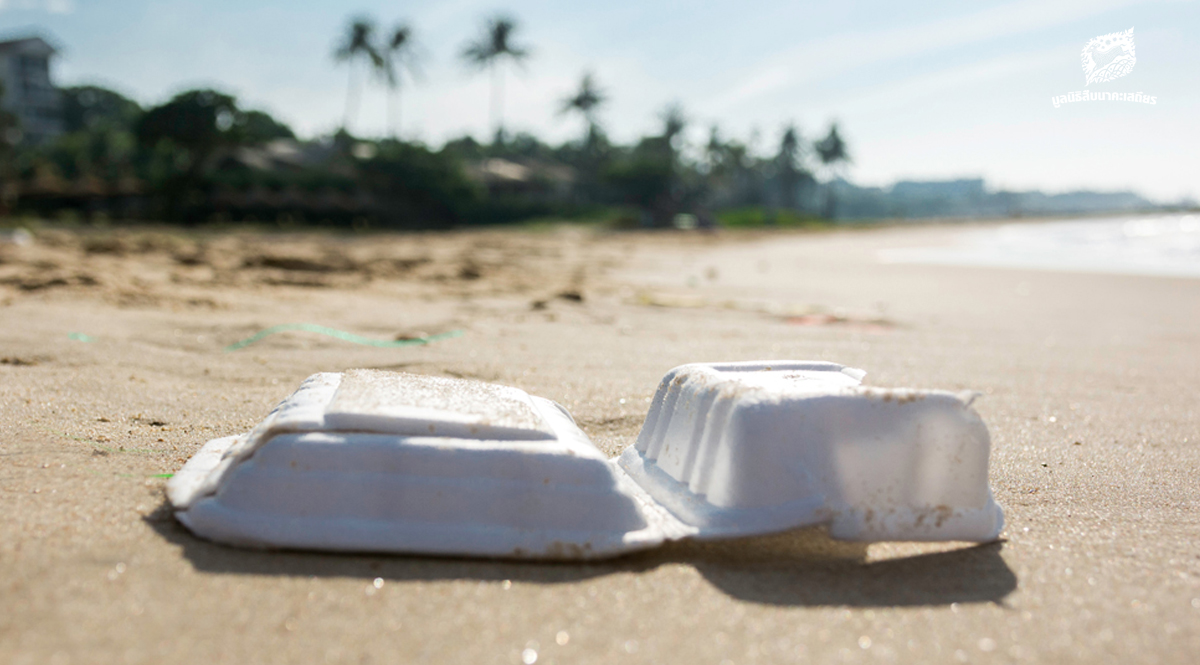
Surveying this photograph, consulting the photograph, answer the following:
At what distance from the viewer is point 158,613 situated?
1.44 meters

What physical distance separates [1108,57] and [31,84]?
72.9 meters

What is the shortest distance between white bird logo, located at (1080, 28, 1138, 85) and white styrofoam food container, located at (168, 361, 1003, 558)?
4436 mm

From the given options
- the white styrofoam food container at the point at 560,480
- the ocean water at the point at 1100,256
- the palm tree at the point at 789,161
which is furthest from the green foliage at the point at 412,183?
the palm tree at the point at 789,161

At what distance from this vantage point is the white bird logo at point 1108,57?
504cm

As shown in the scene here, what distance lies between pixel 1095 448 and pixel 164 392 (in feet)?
12.0

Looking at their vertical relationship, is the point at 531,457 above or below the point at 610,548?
above

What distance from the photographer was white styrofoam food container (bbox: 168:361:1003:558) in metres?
1.71

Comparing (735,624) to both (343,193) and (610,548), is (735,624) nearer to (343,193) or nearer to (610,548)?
(610,548)

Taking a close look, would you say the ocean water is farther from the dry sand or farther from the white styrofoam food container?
the white styrofoam food container

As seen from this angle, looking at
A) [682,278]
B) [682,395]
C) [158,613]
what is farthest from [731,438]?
[682,278]

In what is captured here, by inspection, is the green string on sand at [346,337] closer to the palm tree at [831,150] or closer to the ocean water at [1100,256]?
the ocean water at [1100,256]

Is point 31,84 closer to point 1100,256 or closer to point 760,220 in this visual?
point 760,220

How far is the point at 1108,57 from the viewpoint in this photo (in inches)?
201

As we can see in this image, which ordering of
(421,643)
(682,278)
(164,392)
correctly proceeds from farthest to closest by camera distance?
(682,278) → (164,392) → (421,643)
